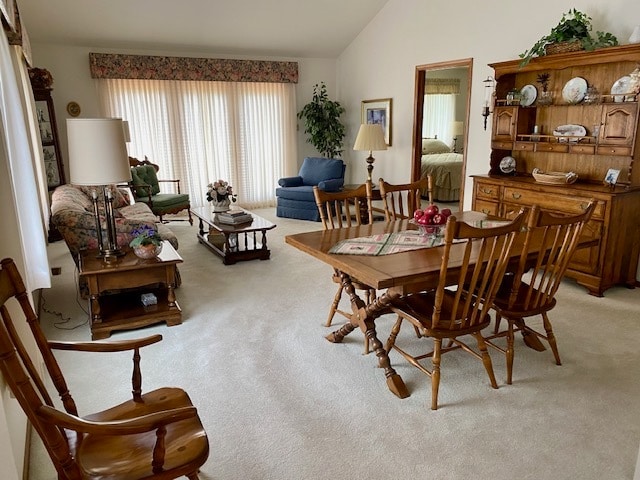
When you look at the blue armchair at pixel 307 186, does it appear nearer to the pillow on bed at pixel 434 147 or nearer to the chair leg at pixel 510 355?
the pillow on bed at pixel 434 147

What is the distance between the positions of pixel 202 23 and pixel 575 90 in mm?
4401

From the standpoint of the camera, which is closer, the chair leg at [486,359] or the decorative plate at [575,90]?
the chair leg at [486,359]

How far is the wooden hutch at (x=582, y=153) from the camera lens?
3.65 metres

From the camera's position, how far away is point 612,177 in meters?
3.80

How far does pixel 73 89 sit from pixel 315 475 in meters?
6.08

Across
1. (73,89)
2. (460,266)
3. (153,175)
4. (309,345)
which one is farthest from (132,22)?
(460,266)

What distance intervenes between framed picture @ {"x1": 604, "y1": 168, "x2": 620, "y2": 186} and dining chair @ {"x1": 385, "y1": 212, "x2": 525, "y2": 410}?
1904 millimetres

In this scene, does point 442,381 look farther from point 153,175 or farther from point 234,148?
point 234,148

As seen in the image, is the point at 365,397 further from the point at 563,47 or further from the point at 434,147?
the point at 434,147

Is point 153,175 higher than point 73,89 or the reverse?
the reverse

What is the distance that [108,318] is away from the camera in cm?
321

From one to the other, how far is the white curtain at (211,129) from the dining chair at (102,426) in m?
5.60

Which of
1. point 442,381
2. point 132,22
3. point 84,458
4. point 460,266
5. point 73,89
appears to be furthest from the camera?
point 73,89

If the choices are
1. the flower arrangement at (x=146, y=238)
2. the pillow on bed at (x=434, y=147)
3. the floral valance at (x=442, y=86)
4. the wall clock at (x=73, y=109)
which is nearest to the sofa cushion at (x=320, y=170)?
the pillow on bed at (x=434, y=147)
